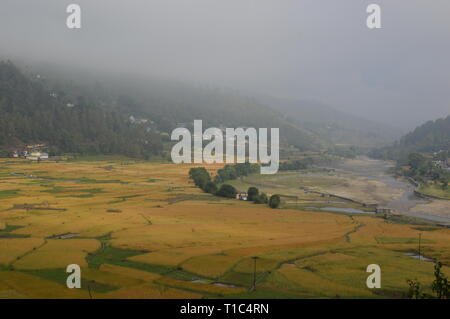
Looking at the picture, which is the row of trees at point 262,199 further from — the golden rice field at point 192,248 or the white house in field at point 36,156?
the white house in field at point 36,156

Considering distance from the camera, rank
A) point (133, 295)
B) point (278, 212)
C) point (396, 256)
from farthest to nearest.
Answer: point (278, 212)
point (396, 256)
point (133, 295)

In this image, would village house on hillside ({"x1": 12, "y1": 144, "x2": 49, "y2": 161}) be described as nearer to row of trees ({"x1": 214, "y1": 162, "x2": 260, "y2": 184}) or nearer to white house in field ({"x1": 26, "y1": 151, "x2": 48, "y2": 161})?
white house in field ({"x1": 26, "y1": 151, "x2": 48, "y2": 161})

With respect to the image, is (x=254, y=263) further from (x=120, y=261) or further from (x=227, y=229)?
(x=227, y=229)

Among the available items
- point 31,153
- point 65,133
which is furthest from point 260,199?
point 65,133

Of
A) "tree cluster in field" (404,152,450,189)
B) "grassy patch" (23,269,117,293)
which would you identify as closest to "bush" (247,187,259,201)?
"grassy patch" (23,269,117,293)
